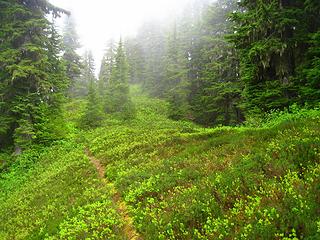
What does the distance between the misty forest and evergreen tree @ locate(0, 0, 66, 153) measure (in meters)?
0.11

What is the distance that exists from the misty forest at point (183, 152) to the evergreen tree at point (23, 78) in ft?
0.35

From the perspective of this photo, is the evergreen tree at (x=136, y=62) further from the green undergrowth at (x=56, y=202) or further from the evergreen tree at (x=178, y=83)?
the green undergrowth at (x=56, y=202)

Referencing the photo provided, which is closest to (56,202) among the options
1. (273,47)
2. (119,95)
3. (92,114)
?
(273,47)

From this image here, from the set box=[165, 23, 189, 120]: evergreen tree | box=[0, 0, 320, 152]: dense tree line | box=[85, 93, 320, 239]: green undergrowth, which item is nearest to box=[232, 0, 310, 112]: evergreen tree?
box=[0, 0, 320, 152]: dense tree line

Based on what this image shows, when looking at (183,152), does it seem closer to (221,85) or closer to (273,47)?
(273,47)

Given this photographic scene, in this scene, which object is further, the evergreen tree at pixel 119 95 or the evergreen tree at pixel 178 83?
the evergreen tree at pixel 119 95

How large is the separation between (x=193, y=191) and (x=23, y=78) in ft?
80.4

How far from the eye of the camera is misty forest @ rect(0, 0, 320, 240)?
28.9 feet

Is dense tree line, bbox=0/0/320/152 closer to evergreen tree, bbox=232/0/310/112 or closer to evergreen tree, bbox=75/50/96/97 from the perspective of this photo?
evergreen tree, bbox=232/0/310/112

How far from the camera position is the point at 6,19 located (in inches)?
1238

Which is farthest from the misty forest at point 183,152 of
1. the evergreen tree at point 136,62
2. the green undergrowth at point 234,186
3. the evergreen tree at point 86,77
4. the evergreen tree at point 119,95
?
the evergreen tree at point 136,62

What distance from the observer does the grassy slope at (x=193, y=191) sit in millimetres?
7766

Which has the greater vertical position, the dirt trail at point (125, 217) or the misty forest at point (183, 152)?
the misty forest at point (183, 152)

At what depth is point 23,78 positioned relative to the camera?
1199 inches
